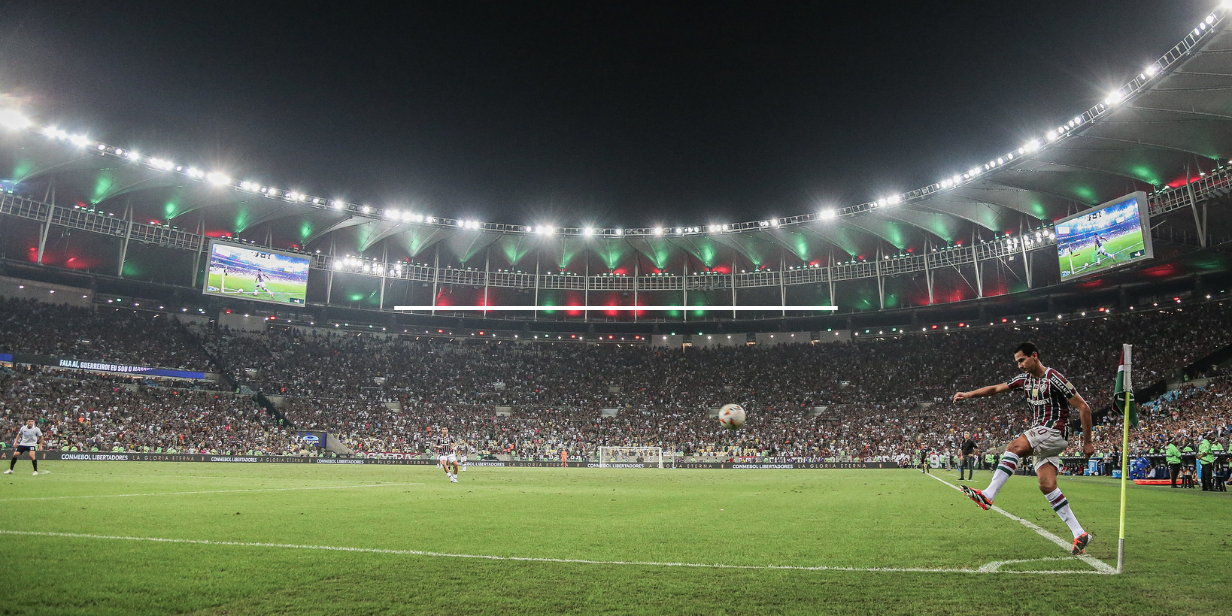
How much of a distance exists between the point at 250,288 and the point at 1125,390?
51.8 m

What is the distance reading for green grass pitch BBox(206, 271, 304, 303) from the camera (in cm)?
4750

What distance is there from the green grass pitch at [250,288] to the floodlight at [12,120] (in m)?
13.0

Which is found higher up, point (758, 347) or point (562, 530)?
point (758, 347)

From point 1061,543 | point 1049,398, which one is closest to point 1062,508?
point 1061,543

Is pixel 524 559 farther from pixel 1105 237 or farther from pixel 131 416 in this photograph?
pixel 131 416

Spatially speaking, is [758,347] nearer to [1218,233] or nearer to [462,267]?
[462,267]

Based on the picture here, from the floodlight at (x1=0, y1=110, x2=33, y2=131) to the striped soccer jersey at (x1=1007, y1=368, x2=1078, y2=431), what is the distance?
156 feet

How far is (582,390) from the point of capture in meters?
61.9

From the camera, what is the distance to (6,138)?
129 ft

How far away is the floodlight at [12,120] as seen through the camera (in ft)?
121

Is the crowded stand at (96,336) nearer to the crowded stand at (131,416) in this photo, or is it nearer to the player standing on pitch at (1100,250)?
the crowded stand at (131,416)

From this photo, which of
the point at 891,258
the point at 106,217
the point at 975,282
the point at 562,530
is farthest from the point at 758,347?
the point at 562,530

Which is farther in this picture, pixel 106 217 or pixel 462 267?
pixel 462 267

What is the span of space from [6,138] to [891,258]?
59305 mm
